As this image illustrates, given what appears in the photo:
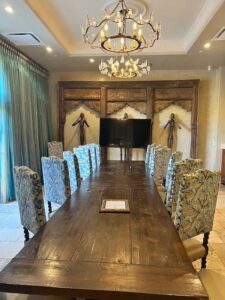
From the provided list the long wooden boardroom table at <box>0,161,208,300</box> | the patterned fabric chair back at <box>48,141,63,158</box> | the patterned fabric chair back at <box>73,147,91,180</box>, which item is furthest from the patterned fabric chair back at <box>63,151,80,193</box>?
the patterned fabric chair back at <box>48,141,63,158</box>

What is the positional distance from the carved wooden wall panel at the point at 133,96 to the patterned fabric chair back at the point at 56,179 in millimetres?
3863

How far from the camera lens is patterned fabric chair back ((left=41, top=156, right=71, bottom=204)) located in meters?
2.43

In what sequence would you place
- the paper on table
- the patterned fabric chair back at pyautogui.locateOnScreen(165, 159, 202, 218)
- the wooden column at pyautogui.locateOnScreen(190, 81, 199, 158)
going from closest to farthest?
1. the paper on table
2. the patterned fabric chair back at pyautogui.locateOnScreen(165, 159, 202, 218)
3. the wooden column at pyautogui.locateOnScreen(190, 81, 199, 158)

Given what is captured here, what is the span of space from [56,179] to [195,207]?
148 centimetres

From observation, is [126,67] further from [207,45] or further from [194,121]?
[194,121]

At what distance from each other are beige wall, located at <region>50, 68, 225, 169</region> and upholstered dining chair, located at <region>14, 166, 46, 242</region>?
4.80 meters

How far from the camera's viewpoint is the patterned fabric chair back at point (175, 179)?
7.73ft

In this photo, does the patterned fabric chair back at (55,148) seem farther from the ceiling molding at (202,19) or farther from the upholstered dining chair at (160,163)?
the ceiling molding at (202,19)

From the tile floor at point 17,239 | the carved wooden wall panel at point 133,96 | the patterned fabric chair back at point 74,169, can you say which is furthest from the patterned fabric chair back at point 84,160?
the carved wooden wall panel at point 133,96

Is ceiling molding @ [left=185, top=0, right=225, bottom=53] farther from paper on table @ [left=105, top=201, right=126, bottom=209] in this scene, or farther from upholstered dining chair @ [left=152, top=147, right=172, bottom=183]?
paper on table @ [left=105, top=201, right=126, bottom=209]

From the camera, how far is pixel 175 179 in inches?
94.7

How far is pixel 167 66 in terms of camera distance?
584 centimetres

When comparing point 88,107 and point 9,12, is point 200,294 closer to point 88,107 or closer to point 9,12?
point 9,12

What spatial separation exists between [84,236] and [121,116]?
5.23m
